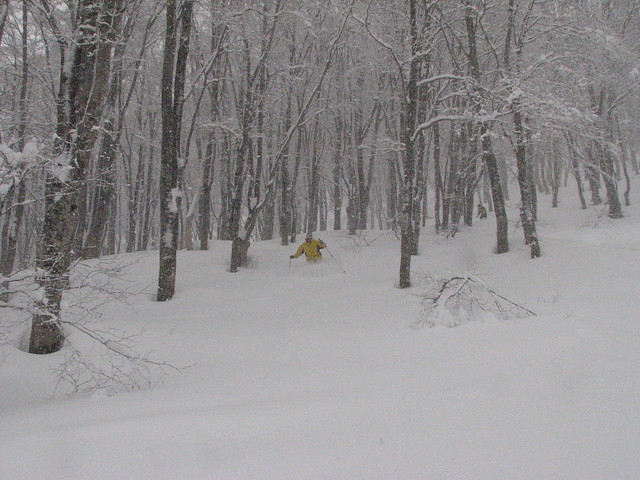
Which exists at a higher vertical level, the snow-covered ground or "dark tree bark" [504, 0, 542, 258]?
"dark tree bark" [504, 0, 542, 258]

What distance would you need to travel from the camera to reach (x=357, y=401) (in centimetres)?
321

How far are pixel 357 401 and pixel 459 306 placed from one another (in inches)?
111

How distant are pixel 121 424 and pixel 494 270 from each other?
367 inches

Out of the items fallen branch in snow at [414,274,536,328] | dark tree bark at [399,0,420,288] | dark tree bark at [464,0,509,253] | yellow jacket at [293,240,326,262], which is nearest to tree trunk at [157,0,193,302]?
yellow jacket at [293,240,326,262]

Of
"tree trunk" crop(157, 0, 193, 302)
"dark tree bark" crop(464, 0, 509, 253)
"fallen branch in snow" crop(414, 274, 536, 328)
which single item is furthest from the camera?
"dark tree bark" crop(464, 0, 509, 253)

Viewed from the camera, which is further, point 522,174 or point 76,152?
point 522,174

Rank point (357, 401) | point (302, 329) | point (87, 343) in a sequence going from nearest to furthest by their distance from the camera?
point (357, 401) < point (87, 343) < point (302, 329)

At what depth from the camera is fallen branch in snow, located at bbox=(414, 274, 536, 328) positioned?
5219 millimetres

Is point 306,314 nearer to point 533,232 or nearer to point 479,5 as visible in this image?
point 533,232

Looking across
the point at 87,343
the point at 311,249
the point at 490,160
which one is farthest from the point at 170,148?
the point at 490,160

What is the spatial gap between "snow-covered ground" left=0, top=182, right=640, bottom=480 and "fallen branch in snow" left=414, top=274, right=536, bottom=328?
87 millimetres

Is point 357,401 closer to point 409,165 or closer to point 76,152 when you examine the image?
point 76,152

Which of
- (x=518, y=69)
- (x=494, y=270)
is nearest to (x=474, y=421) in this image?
(x=494, y=270)

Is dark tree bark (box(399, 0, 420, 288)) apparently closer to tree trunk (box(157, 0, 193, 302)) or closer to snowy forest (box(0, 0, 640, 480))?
snowy forest (box(0, 0, 640, 480))
